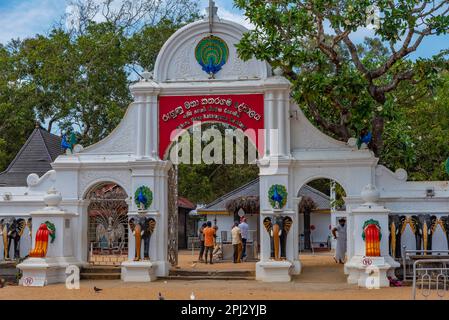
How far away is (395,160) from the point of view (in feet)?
65.9

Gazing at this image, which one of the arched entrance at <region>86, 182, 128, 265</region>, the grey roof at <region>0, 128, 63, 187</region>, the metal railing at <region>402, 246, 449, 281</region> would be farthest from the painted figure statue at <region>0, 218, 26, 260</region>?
the metal railing at <region>402, 246, 449, 281</region>

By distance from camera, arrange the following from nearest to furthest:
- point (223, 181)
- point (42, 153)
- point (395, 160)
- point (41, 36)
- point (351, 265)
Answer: point (351, 265) < point (395, 160) < point (42, 153) < point (41, 36) < point (223, 181)

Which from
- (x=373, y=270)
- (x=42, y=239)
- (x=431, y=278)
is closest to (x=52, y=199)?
(x=42, y=239)

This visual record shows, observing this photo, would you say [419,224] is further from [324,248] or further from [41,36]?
[41,36]

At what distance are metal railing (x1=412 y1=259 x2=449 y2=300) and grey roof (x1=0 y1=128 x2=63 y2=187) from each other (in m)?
14.0

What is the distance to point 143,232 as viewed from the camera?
16531 mm

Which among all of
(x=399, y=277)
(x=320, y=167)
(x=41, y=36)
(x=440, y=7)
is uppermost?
(x=41, y=36)

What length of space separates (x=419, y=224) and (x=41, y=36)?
1922 centimetres

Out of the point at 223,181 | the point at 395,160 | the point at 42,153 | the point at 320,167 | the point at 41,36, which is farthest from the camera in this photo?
the point at 223,181

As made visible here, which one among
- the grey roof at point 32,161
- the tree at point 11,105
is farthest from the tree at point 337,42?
the tree at point 11,105

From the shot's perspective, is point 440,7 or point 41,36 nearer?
point 440,7

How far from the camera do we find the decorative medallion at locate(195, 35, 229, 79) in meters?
16.9

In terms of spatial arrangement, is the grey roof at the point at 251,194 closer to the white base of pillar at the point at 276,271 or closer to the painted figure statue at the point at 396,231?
the white base of pillar at the point at 276,271

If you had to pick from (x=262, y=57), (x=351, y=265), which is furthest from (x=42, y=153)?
(x=351, y=265)
